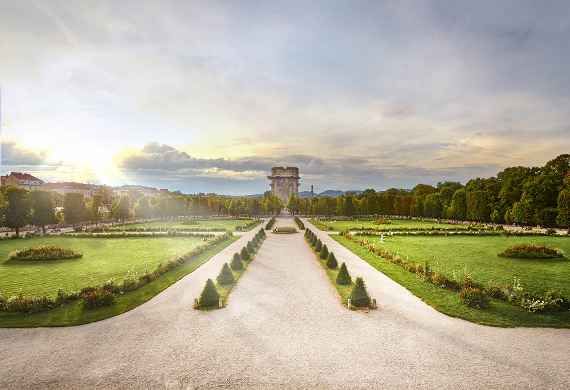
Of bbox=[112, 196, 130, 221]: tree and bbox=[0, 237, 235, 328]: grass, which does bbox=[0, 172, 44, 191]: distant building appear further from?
bbox=[0, 237, 235, 328]: grass

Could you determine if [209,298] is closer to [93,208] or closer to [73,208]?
[73,208]

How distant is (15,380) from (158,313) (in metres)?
6.22

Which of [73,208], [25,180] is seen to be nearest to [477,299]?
[73,208]

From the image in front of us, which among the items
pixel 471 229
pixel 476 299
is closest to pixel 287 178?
pixel 471 229

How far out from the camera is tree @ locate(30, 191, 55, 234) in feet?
181

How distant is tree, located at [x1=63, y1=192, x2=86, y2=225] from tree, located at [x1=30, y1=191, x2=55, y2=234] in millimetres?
7552

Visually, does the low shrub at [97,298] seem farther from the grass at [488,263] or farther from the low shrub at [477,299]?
the grass at [488,263]

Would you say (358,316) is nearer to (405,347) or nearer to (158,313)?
(405,347)

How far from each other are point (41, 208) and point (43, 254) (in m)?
30.8

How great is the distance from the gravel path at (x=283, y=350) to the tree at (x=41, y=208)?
1942 inches

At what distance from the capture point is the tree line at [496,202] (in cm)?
6047

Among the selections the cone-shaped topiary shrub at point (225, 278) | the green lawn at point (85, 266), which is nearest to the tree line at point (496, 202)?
the cone-shaped topiary shrub at point (225, 278)

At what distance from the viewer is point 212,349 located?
1240cm

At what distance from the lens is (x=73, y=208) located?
64.6 m
